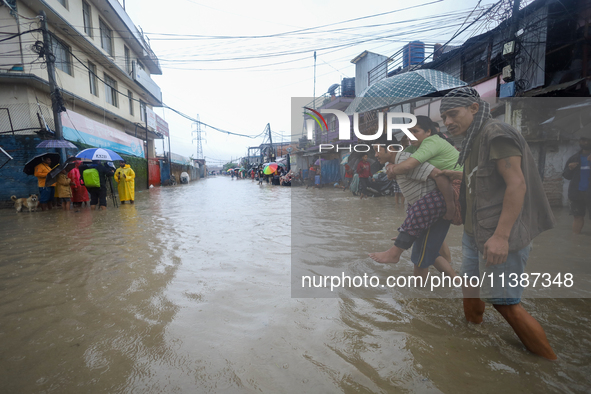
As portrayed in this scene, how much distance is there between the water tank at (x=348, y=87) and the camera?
22812 millimetres

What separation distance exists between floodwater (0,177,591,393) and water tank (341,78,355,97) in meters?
20.7

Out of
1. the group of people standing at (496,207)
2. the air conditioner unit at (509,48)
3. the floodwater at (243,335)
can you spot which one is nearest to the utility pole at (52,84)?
Result: the floodwater at (243,335)

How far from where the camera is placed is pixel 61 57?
1368cm

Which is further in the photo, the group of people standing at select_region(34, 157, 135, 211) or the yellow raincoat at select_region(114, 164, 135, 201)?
the yellow raincoat at select_region(114, 164, 135, 201)

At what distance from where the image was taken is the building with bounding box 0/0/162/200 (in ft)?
35.4

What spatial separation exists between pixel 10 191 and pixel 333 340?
13474 mm

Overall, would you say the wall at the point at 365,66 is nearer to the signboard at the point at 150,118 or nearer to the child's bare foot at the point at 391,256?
the signboard at the point at 150,118

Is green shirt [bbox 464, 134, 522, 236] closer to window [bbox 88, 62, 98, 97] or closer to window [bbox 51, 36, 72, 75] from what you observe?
window [bbox 51, 36, 72, 75]

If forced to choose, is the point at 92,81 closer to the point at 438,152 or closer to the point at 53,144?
the point at 53,144

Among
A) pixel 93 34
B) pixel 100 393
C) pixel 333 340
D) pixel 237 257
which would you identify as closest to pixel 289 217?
pixel 237 257

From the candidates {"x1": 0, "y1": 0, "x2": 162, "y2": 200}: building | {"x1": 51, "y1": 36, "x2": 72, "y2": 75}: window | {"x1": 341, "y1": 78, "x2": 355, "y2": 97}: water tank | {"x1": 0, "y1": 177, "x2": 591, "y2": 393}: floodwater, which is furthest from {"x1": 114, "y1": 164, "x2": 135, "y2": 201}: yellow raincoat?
{"x1": 341, "y1": 78, "x2": 355, "y2": 97}: water tank

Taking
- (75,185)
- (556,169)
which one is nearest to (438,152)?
(556,169)

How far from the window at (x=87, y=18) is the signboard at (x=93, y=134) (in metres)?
5.56

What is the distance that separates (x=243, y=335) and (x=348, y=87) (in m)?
23.2
